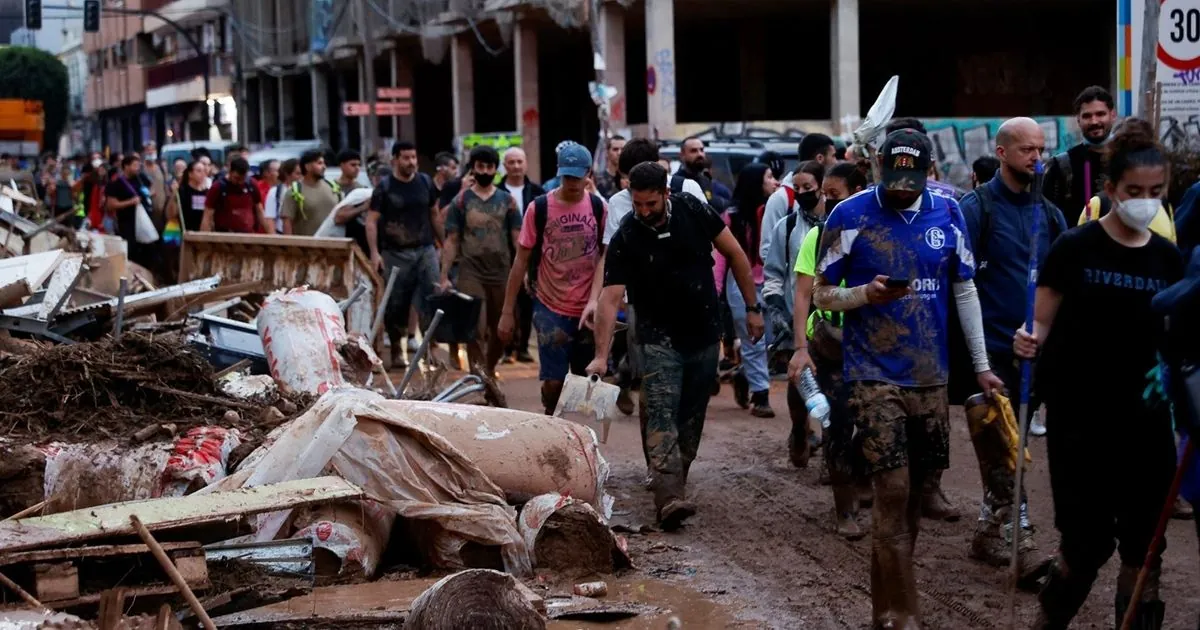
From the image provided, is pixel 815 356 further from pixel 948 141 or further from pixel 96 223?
pixel 948 141

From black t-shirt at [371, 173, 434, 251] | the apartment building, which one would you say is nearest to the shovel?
black t-shirt at [371, 173, 434, 251]

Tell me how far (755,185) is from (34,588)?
7674 mm

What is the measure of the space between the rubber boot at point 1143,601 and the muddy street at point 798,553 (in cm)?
60

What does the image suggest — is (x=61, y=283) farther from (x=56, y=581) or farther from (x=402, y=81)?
(x=402, y=81)

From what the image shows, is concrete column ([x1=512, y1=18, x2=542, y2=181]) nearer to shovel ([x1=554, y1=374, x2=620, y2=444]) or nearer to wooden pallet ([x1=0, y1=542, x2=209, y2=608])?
shovel ([x1=554, y1=374, x2=620, y2=444])

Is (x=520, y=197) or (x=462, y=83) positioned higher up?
(x=462, y=83)

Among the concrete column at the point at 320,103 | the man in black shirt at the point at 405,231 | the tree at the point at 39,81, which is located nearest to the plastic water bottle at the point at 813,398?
the man in black shirt at the point at 405,231

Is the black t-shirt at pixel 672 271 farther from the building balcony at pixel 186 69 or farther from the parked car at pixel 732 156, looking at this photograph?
the building balcony at pixel 186 69

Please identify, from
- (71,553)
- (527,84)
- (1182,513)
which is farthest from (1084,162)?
(527,84)

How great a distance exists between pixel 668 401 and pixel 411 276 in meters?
6.32

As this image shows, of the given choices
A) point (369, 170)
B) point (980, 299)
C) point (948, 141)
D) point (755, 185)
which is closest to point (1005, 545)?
point (980, 299)

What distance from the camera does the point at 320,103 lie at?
51.7 meters

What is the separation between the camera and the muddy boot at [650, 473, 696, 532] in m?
7.82

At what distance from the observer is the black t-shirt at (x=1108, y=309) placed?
5172mm
